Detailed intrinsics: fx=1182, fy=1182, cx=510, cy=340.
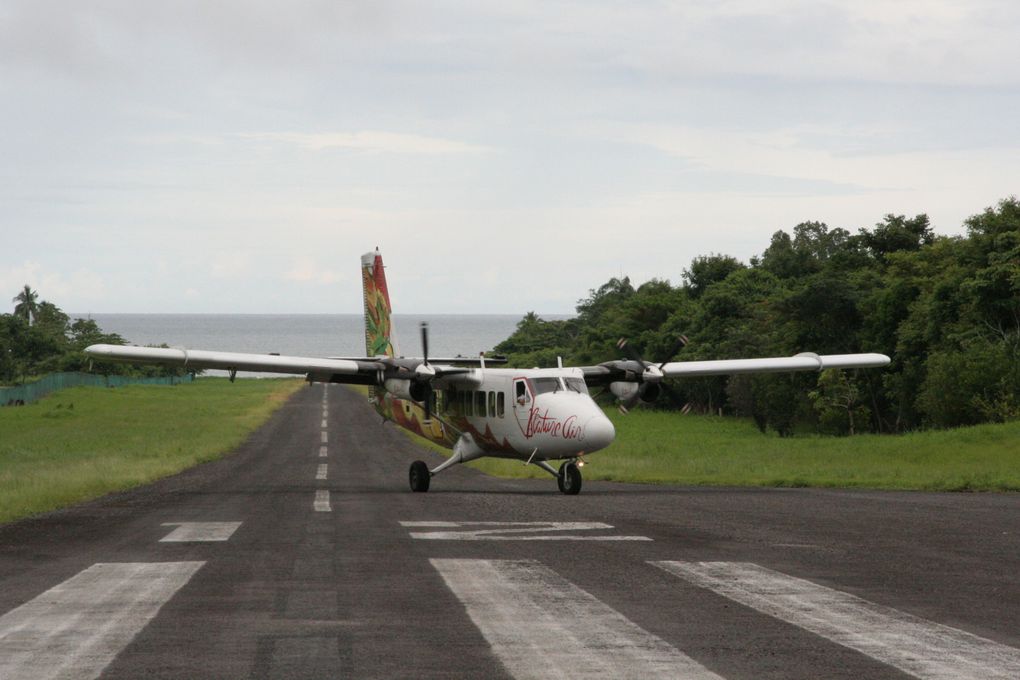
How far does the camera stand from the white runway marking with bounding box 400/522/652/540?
16.5 meters

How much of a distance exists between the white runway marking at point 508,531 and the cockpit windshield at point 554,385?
8189 mm

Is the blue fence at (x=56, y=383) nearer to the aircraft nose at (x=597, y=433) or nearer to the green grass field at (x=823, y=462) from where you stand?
the green grass field at (x=823, y=462)

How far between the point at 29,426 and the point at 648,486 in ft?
167

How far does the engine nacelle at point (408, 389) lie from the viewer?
28.8 metres


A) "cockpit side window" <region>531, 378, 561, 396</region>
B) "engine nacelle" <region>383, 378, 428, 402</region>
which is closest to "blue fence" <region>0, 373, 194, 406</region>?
"engine nacelle" <region>383, 378, 428, 402</region>

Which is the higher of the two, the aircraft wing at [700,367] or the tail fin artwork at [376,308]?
the tail fin artwork at [376,308]

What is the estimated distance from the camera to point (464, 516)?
2042 centimetres

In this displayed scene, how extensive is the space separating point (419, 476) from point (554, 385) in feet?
14.4

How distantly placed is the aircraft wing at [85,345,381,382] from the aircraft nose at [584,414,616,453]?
22.2ft

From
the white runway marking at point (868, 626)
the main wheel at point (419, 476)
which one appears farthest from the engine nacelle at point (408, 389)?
the white runway marking at point (868, 626)

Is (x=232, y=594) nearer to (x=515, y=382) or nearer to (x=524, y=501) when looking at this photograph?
(x=524, y=501)

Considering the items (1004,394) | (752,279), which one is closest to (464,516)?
(1004,394)

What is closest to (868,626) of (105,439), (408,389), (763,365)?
(408,389)

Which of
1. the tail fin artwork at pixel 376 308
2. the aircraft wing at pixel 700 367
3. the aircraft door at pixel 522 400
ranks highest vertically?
the tail fin artwork at pixel 376 308
